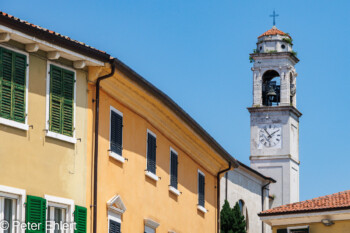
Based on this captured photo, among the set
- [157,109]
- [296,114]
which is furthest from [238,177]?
[157,109]

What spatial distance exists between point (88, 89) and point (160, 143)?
577 centimetres

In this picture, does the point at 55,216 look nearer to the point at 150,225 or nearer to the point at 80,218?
the point at 80,218

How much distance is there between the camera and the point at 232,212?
186ft

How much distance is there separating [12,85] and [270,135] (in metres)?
58.9

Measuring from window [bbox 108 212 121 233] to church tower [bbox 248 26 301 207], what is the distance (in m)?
52.9

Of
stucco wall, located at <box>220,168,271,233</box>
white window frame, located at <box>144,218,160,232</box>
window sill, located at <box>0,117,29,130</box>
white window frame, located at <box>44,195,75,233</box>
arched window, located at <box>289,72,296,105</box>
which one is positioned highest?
arched window, located at <box>289,72,296,105</box>

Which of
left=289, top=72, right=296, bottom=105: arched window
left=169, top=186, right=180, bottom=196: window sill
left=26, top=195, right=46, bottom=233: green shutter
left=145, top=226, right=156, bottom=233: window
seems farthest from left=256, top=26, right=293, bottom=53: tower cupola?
left=26, top=195, right=46, bottom=233: green shutter

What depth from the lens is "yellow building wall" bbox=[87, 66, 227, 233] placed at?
24.2m

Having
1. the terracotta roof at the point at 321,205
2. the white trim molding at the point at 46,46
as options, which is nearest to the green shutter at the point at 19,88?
the white trim molding at the point at 46,46

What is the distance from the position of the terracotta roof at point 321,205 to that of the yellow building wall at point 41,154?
18343 mm

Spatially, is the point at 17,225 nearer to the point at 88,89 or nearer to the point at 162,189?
the point at 88,89

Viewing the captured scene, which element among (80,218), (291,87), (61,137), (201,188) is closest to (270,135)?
(291,87)

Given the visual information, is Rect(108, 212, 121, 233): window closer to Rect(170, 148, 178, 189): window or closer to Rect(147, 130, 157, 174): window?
Rect(147, 130, 157, 174): window

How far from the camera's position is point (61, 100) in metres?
22.3
